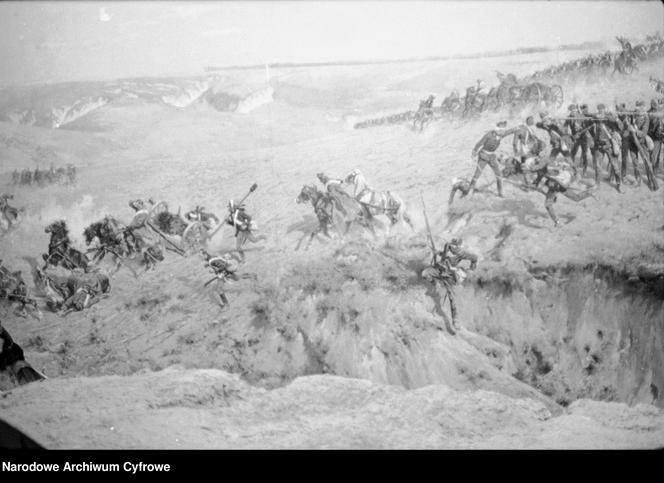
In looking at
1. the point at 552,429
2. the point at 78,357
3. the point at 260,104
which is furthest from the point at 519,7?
the point at 78,357

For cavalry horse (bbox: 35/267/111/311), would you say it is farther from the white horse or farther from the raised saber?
the white horse

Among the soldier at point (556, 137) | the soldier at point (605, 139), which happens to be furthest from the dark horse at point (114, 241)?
the soldier at point (605, 139)

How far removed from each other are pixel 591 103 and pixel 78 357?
7.41 meters

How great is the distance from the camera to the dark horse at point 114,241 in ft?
23.0

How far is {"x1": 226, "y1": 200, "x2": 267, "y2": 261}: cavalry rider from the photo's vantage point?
686 centimetres

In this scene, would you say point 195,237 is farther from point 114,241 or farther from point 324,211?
point 324,211

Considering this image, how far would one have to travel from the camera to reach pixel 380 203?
673 cm

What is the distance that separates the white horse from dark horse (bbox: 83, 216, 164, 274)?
2.82 m

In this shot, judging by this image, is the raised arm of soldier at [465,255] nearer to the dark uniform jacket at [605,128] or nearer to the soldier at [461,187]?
the soldier at [461,187]

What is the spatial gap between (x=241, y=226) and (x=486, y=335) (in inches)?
134

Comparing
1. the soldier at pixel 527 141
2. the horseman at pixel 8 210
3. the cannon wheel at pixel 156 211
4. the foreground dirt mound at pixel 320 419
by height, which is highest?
the soldier at pixel 527 141

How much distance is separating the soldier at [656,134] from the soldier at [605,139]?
38 centimetres

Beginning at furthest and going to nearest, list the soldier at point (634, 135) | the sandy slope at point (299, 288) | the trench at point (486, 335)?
the soldier at point (634, 135)
the trench at point (486, 335)
the sandy slope at point (299, 288)
